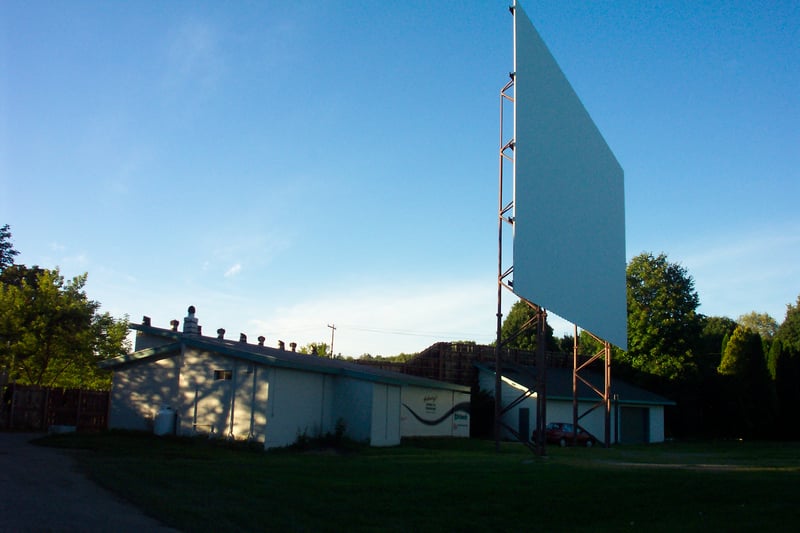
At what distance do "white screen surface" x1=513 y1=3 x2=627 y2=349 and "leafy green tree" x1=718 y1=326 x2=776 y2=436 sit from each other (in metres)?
21.8

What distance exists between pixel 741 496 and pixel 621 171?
22.2 meters

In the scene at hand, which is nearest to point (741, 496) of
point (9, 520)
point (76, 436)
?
point (9, 520)

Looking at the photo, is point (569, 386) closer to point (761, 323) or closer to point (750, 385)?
point (750, 385)

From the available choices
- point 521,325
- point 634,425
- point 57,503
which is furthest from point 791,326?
point 57,503

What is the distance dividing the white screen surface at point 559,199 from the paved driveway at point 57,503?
12025 mm

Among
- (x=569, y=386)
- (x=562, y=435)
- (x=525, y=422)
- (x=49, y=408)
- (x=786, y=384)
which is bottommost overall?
(x=562, y=435)

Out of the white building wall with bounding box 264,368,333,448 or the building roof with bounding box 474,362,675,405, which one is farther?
the building roof with bounding box 474,362,675,405

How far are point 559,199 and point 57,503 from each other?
57.4 ft

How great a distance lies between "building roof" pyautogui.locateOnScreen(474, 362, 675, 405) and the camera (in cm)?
3797

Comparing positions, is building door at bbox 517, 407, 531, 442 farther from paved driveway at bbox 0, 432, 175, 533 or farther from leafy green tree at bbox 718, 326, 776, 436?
paved driveway at bbox 0, 432, 175, 533

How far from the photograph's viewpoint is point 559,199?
76.2 ft

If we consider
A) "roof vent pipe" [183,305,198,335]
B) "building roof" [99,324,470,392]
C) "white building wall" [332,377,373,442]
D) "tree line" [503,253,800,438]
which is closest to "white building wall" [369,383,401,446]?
"white building wall" [332,377,373,442]

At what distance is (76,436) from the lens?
21.2 metres

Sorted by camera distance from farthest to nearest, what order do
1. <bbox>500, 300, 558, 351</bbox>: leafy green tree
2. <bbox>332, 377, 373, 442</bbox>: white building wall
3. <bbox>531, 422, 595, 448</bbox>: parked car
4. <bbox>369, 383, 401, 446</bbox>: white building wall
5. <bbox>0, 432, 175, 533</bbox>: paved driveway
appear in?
<bbox>500, 300, 558, 351</bbox>: leafy green tree, <bbox>531, 422, 595, 448</bbox>: parked car, <bbox>369, 383, 401, 446</bbox>: white building wall, <bbox>332, 377, 373, 442</bbox>: white building wall, <bbox>0, 432, 175, 533</bbox>: paved driveway
